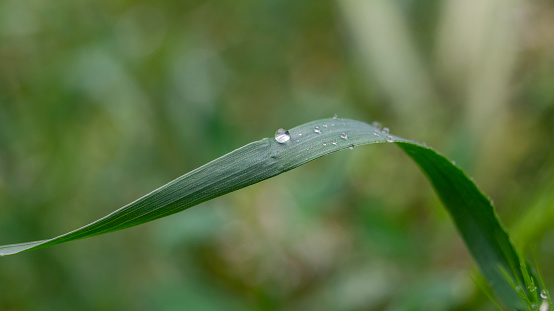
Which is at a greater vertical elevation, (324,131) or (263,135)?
(263,135)

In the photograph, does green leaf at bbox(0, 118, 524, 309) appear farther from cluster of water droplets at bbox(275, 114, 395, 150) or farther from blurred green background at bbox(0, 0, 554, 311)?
blurred green background at bbox(0, 0, 554, 311)

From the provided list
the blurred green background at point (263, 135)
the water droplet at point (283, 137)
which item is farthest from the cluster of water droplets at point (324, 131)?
the blurred green background at point (263, 135)

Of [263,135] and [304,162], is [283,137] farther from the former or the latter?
[263,135]

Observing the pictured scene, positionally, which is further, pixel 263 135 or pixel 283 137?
pixel 263 135

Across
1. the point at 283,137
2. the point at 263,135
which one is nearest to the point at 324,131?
the point at 283,137

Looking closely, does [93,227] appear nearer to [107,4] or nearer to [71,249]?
[71,249]

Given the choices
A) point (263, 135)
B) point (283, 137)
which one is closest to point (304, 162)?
point (283, 137)

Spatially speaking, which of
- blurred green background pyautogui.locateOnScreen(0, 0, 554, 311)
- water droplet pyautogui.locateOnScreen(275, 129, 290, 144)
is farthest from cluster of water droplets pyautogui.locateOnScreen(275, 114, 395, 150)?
blurred green background pyautogui.locateOnScreen(0, 0, 554, 311)

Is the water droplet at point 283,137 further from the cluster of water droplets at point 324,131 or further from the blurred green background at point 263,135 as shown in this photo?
the blurred green background at point 263,135
